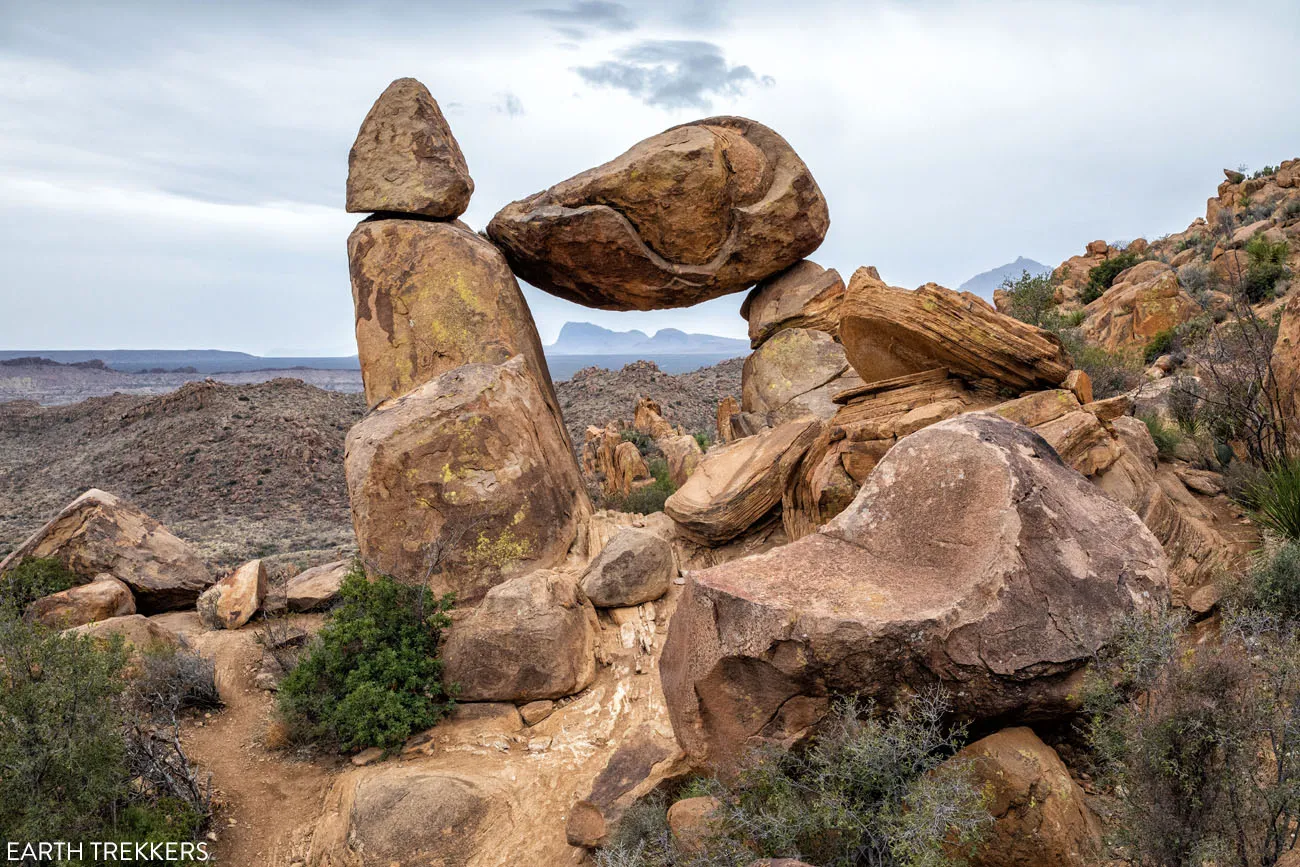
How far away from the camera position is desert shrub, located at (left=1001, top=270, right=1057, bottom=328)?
20.8m

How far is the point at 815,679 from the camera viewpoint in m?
4.84

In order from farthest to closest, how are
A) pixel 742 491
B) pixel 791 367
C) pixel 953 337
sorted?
1. pixel 791 367
2. pixel 742 491
3. pixel 953 337

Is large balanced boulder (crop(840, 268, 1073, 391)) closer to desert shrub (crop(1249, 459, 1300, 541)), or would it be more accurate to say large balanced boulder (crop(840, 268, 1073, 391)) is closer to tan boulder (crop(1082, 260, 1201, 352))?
desert shrub (crop(1249, 459, 1300, 541))

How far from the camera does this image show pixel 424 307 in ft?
37.7

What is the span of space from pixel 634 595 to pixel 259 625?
16.5ft

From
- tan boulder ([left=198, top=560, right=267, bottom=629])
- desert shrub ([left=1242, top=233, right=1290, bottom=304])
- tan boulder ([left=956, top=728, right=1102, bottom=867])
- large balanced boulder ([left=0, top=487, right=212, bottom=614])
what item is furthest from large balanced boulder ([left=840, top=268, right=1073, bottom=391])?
desert shrub ([left=1242, top=233, right=1290, bottom=304])

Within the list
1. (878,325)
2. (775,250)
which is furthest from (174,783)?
(775,250)

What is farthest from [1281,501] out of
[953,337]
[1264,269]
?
[1264,269]

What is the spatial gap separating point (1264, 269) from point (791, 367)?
1227 centimetres

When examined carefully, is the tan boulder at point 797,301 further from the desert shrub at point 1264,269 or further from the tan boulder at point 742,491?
the desert shrub at point 1264,269

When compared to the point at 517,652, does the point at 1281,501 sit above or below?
above

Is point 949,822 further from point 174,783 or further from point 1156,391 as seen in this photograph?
point 1156,391

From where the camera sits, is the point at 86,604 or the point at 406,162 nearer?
the point at 86,604

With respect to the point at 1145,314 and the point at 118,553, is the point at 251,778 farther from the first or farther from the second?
the point at 1145,314
